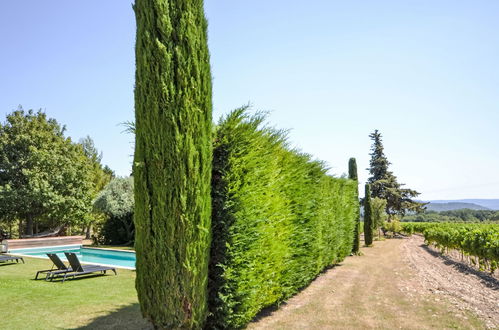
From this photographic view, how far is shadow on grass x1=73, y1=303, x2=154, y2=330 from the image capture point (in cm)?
588

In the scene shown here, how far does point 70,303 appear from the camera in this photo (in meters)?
7.46

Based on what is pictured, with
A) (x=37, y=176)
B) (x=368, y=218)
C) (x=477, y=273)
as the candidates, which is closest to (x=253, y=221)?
(x=477, y=273)

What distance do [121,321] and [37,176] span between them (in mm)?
24775

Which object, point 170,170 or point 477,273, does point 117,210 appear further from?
point 477,273

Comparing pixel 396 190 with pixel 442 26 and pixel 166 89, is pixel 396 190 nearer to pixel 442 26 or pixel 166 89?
pixel 442 26

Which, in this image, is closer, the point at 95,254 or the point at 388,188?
the point at 95,254

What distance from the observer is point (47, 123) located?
2989 centimetres

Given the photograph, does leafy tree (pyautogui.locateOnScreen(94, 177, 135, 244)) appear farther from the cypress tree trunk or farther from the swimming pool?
the cypress tree trunk


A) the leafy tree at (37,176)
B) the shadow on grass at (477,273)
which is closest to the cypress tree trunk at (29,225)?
the leafy tree at (37,176)

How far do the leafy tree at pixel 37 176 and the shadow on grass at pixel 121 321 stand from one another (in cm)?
2305

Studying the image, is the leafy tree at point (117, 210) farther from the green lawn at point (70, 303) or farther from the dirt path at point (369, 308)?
the dirt path at point (369, 308)

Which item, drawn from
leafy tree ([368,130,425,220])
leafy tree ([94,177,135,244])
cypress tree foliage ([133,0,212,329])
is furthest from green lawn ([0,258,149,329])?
leafy tree ([368,130,425,220])

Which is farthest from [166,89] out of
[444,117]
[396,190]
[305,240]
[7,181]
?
[396,190]

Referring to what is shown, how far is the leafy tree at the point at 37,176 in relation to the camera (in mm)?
25938
